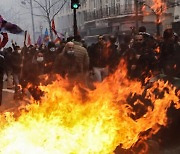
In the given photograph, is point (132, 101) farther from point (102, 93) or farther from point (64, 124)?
point (64, 124)

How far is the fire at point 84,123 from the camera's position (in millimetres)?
4801

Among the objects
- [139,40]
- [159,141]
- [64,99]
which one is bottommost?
[159,141]

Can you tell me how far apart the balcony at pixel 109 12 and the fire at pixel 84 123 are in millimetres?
38047

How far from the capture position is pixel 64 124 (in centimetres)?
505

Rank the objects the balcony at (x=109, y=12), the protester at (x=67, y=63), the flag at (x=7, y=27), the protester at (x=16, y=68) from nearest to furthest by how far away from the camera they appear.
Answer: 1. the protester at (x=67, y=63)
2. the protester at (x=16, y=68)
3. the flag at (x=7, y=27)
4. the balcony at (x=109, y=12)

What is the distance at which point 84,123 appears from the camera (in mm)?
5055

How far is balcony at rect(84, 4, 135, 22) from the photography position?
44250mm

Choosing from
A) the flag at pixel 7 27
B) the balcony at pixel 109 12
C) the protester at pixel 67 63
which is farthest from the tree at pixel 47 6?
the protester at pixel 67 63

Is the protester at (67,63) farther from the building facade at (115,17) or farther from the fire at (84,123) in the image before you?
the building facade at (115,17)

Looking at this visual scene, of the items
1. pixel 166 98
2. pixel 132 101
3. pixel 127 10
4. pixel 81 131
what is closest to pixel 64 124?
pixel 81 131

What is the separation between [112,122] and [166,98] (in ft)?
4.22

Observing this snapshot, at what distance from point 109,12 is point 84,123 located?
4407 centimetres

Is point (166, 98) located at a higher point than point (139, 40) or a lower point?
lower

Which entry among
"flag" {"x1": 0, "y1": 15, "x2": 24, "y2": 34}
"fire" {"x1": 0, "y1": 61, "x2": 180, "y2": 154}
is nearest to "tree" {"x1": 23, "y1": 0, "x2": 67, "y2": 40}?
"flag" {"x1": 0, "y1": 15, "x2": 24, "y2": 34}
